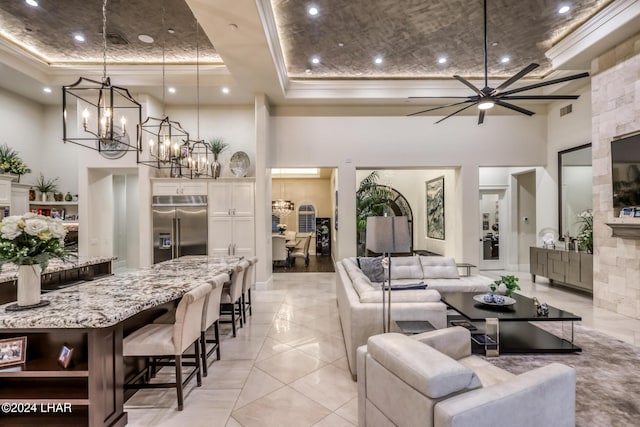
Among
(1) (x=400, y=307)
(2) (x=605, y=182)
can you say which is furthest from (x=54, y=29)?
(2) (x=605, y=182)

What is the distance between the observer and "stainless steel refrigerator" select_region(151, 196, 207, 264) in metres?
6.39

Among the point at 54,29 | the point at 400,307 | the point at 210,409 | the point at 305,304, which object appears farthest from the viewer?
the point at 305,304

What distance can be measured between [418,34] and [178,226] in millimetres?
5623

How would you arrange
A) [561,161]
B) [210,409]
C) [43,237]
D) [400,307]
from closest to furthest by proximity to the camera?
[43,237], [210,409], [400,307], [561,161]

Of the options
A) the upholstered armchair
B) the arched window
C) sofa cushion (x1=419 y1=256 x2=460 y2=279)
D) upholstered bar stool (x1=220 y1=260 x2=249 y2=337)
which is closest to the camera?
the upholstered armchair

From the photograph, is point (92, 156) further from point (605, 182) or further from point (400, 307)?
point (605, 182)

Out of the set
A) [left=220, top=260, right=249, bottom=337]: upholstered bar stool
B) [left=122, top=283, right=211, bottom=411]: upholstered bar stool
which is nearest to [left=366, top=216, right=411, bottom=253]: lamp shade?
[left=122, top=283, right=211, bottom=411]: upholstered bar stool

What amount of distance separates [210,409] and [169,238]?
15.3ft

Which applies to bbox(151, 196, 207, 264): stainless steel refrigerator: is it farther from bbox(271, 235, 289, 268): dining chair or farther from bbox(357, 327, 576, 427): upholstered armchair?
bbox(357, 327, 576, 427): upholstered armchair

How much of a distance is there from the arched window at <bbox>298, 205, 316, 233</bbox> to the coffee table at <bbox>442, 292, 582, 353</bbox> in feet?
29.4

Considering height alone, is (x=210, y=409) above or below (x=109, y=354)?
below

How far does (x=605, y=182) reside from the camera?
4828mm

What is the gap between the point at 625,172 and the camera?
4.42m

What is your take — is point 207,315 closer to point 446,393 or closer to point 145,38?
point 446,393
